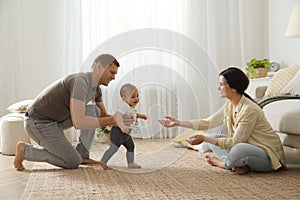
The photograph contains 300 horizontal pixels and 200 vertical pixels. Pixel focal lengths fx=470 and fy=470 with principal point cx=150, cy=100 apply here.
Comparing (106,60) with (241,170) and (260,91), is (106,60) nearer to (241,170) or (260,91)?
(241,170)

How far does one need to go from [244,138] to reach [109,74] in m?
0.86

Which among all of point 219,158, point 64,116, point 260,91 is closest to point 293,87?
point 260,91

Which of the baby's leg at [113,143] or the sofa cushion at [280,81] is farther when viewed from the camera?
the sofa cushion at [280,81]

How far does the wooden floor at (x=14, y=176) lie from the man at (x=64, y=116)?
0.12 m

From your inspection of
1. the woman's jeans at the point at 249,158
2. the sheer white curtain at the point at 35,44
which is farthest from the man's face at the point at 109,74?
the sheer white curtain at the point at 35,44

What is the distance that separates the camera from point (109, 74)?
8.31 ft

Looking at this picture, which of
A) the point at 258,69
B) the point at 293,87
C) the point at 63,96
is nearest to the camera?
the point at 63,96

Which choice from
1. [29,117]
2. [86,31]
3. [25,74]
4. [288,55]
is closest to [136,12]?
[86,31]

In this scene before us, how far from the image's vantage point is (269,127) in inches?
109

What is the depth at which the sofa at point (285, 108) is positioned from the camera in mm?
2803

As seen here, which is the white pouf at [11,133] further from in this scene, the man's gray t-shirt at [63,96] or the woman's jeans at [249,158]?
the woman's jeans at [249,158]

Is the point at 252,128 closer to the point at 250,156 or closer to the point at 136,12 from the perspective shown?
the point at 250,156

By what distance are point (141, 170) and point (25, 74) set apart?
8.81 feet

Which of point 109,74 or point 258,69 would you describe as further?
point 258,69
